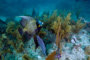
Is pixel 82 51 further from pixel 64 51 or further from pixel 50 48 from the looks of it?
pixel 50 48

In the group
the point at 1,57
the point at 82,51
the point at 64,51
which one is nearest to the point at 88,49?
the point at 82,51

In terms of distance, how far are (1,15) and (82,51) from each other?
11257mm

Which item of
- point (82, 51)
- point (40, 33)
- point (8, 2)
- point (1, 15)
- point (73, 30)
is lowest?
point (82, 51)

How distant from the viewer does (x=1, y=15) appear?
1143 centimetres

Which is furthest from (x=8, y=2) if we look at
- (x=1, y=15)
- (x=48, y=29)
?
(x=48, y=29)

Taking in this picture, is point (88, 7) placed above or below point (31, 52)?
above

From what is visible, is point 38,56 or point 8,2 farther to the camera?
point 8,2

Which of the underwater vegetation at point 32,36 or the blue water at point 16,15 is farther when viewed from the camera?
the blue water at point 16,15

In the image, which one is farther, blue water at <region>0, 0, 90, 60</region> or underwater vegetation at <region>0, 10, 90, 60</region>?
blue water at <region>0, 0, 90, 60</region>

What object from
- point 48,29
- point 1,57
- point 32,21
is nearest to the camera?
point 32,21

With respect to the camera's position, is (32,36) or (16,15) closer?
(32,36)

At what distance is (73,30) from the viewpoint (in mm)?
3809

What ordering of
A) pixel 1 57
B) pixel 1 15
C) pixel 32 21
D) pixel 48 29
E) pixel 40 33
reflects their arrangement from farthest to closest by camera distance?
pixel 1 15 → pixel 48 29 → pixel 40 33 → pixel 1 57 → pixel 32 21

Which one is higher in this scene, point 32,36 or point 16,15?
point 16,15
